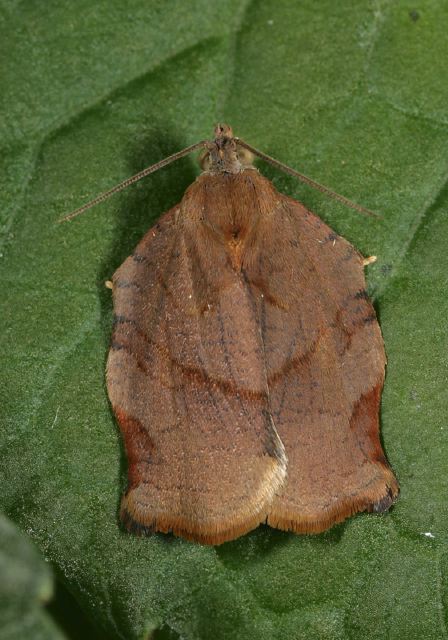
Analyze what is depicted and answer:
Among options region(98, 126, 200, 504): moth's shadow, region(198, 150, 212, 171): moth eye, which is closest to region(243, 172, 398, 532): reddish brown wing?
region(198, 150, 212, 171): moth eye

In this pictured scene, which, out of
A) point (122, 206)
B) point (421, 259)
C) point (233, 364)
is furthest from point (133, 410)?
point (421, 259)

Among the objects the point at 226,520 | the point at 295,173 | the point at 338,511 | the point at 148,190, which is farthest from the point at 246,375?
the point at 148,190

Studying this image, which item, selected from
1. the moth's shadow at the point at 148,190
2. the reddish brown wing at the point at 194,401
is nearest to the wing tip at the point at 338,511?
the reddish brown wing at the point at 194,401

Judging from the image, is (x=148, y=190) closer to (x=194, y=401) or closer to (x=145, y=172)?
(x=145, y=172)

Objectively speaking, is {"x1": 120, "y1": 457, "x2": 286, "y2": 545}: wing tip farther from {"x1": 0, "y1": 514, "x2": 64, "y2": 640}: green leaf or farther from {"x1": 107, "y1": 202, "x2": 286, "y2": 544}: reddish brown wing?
{"x1": 0, "y1": 514, "x2": 64, "y2": 640}: green leaf

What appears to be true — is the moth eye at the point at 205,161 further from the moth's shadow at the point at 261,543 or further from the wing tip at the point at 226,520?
the moth's shadow at the point at 261,543

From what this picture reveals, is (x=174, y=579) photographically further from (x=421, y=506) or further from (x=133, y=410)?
(x=421, y=506)
